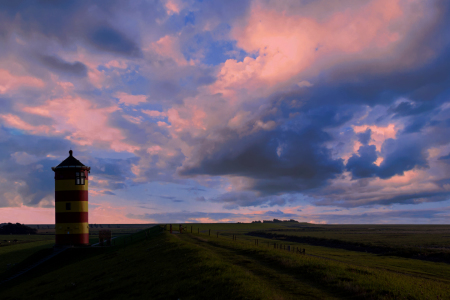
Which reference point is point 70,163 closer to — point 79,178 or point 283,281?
point 79,178

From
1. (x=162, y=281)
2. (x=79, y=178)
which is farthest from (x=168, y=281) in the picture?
(x=79, y=178)

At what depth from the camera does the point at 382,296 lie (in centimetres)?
1838

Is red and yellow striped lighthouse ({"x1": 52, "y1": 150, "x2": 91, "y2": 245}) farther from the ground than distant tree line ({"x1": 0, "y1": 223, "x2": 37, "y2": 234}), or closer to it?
farther from the ground

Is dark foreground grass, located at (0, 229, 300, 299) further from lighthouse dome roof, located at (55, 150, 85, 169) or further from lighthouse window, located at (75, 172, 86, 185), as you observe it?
Result: lighthouse dome roof, located at (55, 150, 85, 169)

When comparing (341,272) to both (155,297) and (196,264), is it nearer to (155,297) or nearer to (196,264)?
(196,264)

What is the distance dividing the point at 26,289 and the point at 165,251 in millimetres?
17284

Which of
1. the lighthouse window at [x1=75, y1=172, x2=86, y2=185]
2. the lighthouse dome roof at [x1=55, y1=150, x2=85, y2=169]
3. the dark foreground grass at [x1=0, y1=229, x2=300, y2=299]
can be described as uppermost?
the lighthouse dome roof at [x1=55, y1=150, x2=85, y2=169]

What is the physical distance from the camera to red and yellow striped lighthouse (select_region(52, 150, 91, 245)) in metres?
59.7

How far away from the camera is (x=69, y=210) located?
59719 mm

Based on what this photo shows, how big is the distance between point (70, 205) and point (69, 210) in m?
0.92

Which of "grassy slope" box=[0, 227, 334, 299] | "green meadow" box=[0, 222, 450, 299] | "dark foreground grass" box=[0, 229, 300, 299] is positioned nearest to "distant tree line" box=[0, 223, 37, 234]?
"dark foreground grass" box=[0, 229, 300, 299]

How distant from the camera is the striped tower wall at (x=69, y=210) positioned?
59688 mm

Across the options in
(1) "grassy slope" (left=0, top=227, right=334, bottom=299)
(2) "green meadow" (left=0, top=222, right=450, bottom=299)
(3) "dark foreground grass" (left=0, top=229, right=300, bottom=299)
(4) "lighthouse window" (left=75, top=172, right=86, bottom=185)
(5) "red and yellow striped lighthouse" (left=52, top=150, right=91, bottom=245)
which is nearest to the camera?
(2) "green meadow" (left=0, top=222, right=450, bottom=299)

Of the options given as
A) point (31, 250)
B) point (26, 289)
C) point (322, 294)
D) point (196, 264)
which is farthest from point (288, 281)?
point (31, 250)
